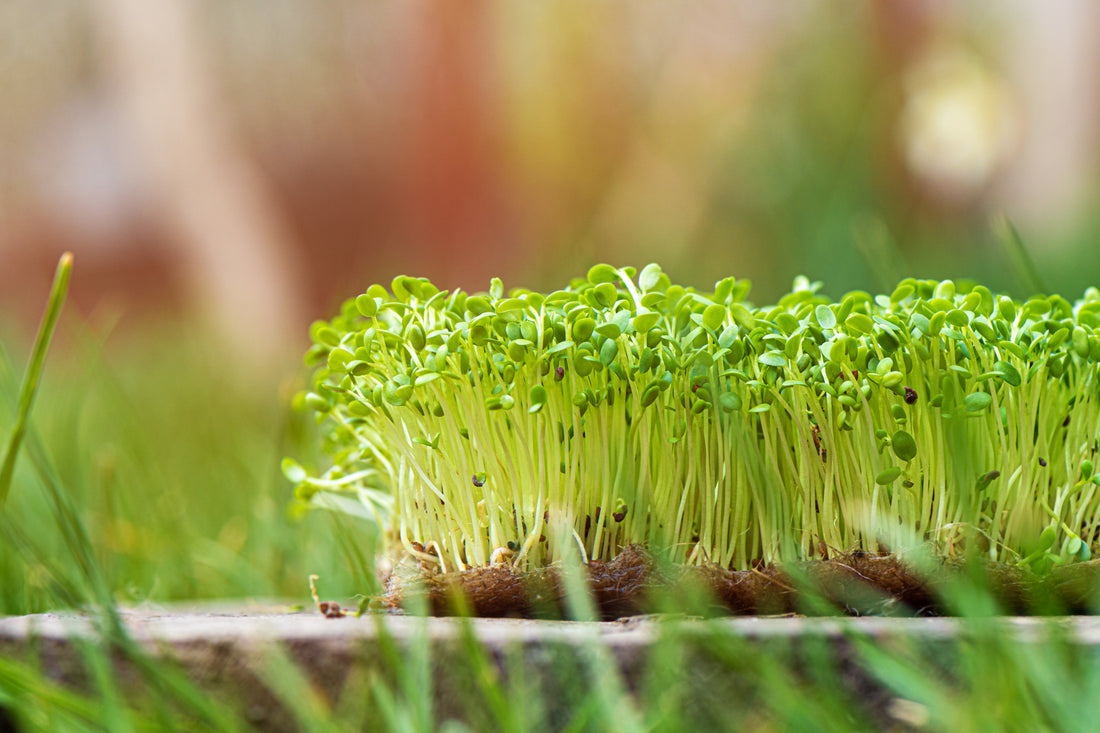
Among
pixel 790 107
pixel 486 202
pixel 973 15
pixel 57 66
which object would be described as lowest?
pixel 486 202

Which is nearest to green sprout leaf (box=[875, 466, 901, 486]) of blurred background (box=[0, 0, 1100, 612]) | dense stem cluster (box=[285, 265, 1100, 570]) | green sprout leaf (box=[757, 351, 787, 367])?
dense stem cluster (box=[285, 265, 1100, 570])

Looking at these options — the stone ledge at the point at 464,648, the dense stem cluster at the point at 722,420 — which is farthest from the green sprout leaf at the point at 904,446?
the stone ledge at the point at 464,648

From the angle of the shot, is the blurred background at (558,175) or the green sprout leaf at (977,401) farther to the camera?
the blurred background at (558,175)

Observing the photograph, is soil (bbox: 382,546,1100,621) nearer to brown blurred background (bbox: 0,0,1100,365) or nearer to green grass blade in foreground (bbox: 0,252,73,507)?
green grass blade in foreground (bbox: 0,252,73,507)

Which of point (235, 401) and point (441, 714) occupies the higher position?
point (235, 401)

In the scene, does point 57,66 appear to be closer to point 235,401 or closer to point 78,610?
point 235,401

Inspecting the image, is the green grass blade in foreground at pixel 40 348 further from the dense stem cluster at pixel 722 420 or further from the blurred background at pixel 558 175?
the blurred background at pixel 558 175

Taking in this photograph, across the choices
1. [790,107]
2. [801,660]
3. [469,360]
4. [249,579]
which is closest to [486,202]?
[790,107]
